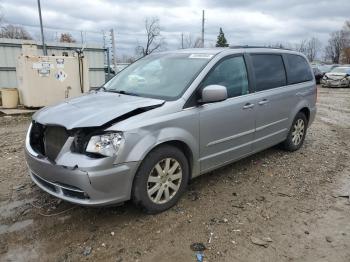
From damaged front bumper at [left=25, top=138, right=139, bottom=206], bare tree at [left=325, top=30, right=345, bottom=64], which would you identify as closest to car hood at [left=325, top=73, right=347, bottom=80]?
damaged front bumper at [left=25, top=138, right=139, bottom=206]

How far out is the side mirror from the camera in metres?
3.76

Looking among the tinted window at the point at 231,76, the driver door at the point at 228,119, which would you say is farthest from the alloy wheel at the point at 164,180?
the tinted window at the point at 231,76

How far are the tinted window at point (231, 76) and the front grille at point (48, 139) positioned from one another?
5.53 feet

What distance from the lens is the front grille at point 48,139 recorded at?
3332 mm

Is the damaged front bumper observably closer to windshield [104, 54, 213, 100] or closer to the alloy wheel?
the alloy wheel

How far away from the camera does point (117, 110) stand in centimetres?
336

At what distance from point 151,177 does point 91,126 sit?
2.68 ft

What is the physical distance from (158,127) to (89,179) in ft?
2.79

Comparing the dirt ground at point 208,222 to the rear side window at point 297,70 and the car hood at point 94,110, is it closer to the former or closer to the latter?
the car hood at point 94,110

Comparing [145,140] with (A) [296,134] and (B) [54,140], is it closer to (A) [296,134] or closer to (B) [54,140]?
(B) [54,140]

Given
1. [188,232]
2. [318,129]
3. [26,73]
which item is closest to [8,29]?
[26,73]

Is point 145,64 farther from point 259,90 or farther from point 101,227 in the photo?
point 101,227

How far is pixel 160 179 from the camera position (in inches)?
141

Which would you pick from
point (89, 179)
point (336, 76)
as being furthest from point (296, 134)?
point (336, 76)
